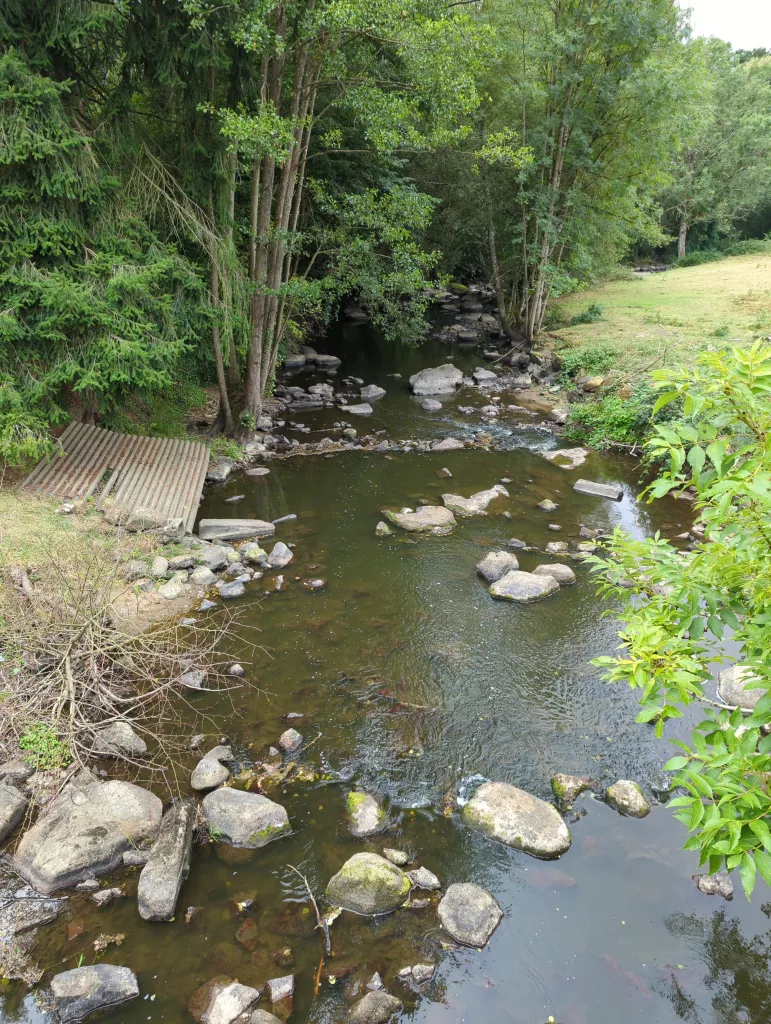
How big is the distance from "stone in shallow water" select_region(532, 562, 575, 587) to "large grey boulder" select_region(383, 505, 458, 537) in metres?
1.97

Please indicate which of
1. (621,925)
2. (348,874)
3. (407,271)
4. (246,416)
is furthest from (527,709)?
(407,271)

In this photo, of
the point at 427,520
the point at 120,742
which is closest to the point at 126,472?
the point at 427,520

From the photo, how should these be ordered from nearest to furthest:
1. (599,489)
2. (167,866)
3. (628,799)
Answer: (167,866)
(628,799)
(599,489)

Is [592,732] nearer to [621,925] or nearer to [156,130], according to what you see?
Result: [621,925]

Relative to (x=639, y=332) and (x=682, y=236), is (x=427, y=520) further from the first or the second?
(x=682, y=236)

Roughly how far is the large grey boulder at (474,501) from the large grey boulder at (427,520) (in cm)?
38

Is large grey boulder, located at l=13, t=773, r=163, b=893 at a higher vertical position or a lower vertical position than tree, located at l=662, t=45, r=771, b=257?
lower

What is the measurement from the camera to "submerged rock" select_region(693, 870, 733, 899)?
16.8ft

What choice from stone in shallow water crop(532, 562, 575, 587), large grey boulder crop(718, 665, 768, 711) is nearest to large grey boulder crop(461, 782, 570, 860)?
large grey boulder crop(718, 665, 768, 711)

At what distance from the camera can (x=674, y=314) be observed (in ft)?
70.2

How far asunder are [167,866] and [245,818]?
2.33ft

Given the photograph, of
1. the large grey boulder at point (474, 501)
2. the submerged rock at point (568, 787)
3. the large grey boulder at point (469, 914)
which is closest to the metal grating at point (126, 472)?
the large grey boulder at point (474, 501)

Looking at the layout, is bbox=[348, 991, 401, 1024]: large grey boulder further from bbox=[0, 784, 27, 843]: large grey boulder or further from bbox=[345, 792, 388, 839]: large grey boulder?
bbox=[0, 784, 27, 843]: large grey boulder

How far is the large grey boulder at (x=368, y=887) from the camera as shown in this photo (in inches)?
190
